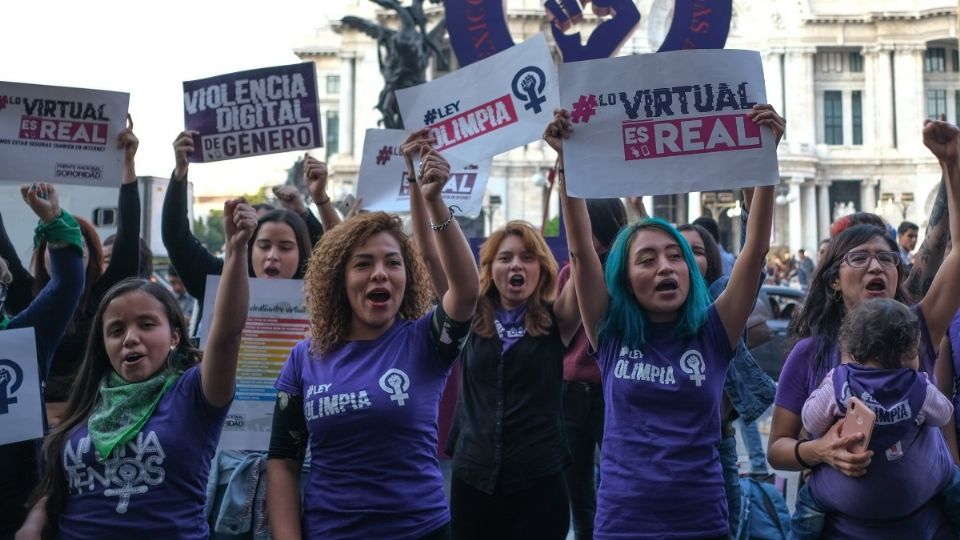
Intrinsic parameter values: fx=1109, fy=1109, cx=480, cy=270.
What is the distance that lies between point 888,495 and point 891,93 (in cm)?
5965

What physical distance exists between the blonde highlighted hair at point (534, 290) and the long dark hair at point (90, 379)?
4.37 feet

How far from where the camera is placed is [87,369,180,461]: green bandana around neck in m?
3.16

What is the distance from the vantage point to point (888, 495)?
3303 mm

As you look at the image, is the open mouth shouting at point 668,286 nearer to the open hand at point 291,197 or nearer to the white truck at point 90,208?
the open hand at point 291,197

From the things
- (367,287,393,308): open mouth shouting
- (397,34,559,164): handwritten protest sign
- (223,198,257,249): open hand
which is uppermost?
(397,34,559,164): handwritten protest sign

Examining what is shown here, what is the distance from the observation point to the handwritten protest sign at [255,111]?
16.9 feet

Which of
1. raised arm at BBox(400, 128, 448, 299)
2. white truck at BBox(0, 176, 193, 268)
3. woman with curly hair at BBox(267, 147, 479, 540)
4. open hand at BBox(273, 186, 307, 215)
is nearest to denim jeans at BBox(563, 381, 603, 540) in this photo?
raised arm at BBox(400, 128, 448, 299)

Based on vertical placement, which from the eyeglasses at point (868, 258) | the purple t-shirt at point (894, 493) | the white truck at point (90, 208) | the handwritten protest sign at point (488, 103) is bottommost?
the purple t-shirt at point (894, 493)

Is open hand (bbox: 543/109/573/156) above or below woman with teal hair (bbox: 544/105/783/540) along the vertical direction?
above

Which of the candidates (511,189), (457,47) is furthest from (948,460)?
(511,189)

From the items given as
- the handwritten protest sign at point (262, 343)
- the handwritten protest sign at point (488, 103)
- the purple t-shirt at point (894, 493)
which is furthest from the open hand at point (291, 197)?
the purple t-shirt at point (894, 493)

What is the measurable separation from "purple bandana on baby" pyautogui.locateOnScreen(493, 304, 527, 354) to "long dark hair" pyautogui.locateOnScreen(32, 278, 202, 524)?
134cm

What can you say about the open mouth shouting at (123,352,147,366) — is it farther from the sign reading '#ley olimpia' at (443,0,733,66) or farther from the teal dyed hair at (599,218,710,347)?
the sign reading '#ley olimpia' at (443,0,733,66)

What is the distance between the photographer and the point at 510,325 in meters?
4.43
